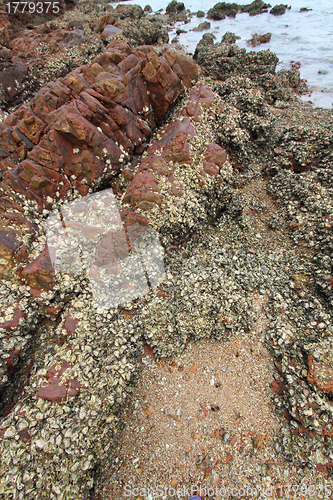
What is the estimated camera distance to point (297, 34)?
24.8 meters

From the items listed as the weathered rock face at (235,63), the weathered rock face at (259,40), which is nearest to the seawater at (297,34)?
the weathered rock face at (259,40)

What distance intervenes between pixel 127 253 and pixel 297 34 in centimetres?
3195

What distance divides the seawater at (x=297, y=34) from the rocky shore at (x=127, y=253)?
1229 centimetres

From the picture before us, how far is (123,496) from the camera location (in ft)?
15.5

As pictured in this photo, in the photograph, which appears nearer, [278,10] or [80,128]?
[80,128]

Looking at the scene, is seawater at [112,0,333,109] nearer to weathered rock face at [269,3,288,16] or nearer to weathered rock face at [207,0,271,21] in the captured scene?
weathered rock face at [269,3,288,16]

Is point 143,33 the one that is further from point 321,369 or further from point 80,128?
point 321,369

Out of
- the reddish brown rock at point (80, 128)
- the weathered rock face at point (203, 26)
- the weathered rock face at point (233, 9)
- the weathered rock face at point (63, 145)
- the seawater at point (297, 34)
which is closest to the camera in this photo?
the weathered rock face at point (63, 145)

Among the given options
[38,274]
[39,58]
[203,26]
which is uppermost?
[203,26]

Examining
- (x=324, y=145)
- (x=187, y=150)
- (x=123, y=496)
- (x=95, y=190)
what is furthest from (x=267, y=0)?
(x=123, y=496)

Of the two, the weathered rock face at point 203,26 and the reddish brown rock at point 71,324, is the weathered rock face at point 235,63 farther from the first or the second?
the reddish brown rock at point 71,324

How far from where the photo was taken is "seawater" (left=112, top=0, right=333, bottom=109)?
18.6m

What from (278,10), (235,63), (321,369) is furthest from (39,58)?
(278,10)

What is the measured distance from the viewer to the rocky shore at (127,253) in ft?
16.0
